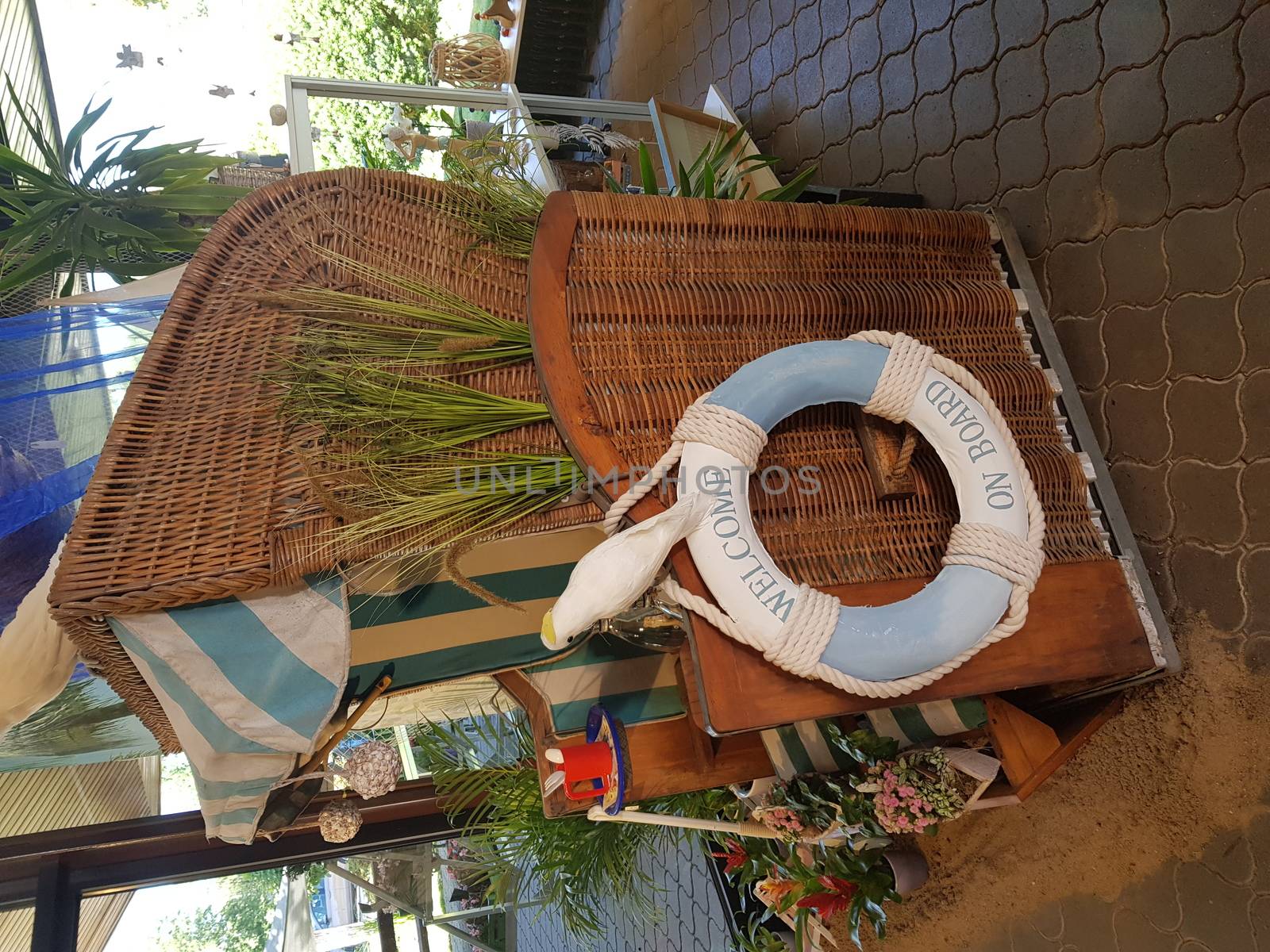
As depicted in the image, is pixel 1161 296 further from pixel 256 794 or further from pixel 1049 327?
pixel 256 794

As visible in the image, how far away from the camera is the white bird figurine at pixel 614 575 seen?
845 millimetres

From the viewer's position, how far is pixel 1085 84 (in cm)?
139

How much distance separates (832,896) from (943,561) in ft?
3.29

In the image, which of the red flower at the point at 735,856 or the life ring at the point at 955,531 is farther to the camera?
the red flower at the point at 735,856

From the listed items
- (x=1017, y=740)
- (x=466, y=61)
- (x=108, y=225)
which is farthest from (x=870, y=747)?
(x=466, y=61)

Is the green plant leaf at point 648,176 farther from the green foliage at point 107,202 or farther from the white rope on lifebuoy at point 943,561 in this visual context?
the green foliage at point 107,202

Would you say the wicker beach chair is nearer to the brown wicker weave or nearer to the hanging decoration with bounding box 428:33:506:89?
the brown wicker weave

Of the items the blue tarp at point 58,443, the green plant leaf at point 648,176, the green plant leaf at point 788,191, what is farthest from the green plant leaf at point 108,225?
the green plant leaf at point 788,191

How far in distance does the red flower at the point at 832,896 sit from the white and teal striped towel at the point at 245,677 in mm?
1108

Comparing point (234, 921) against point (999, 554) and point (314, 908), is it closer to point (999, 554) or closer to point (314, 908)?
point (314, 908)

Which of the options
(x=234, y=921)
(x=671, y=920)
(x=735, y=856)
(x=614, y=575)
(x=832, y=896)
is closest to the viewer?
(x=614, y=575)

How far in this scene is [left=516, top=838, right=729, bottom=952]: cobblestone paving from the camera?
2.37 m

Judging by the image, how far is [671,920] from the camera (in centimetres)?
260

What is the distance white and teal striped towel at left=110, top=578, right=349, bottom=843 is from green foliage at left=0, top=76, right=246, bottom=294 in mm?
1194
